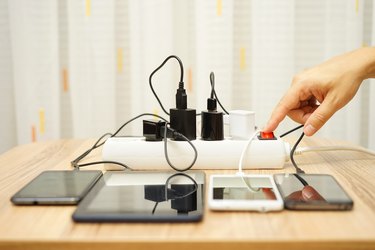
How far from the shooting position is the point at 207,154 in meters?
0.73

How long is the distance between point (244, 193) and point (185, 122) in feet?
0.70

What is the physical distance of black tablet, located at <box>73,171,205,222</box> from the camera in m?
0.49

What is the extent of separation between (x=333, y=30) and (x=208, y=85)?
17.4 inches

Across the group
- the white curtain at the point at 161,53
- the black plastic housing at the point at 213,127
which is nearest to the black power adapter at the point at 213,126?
the black plastic housing at the point at 213,127

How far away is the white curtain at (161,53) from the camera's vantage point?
1.36m

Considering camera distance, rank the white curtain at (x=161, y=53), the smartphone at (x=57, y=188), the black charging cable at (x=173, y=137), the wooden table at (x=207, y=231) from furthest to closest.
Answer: the white curtain at (x=161, y=53)
the black charging cable at (x=173, y=137)
the smartphone at (x=57, y=188)
the wooden table at (x=207, y=231)

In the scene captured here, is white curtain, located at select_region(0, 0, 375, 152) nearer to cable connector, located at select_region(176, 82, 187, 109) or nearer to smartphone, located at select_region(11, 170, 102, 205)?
cable connector, located at select_region(176, 82, 187, 109)

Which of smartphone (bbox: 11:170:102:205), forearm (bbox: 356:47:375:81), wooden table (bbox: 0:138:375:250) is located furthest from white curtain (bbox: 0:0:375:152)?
wooden table (bbox: 0:138:375:250)

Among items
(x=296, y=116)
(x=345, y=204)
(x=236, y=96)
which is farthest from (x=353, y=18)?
(x=345, y=204)

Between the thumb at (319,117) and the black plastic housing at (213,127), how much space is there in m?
0.16

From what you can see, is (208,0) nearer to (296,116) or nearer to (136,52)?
(136,52)

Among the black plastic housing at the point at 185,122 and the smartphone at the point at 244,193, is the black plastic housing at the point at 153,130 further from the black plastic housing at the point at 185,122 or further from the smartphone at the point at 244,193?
the smartphone at the point at 244,193

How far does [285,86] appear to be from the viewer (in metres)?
1.40

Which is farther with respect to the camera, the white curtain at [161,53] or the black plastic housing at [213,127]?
the white curtain at [161,53]
